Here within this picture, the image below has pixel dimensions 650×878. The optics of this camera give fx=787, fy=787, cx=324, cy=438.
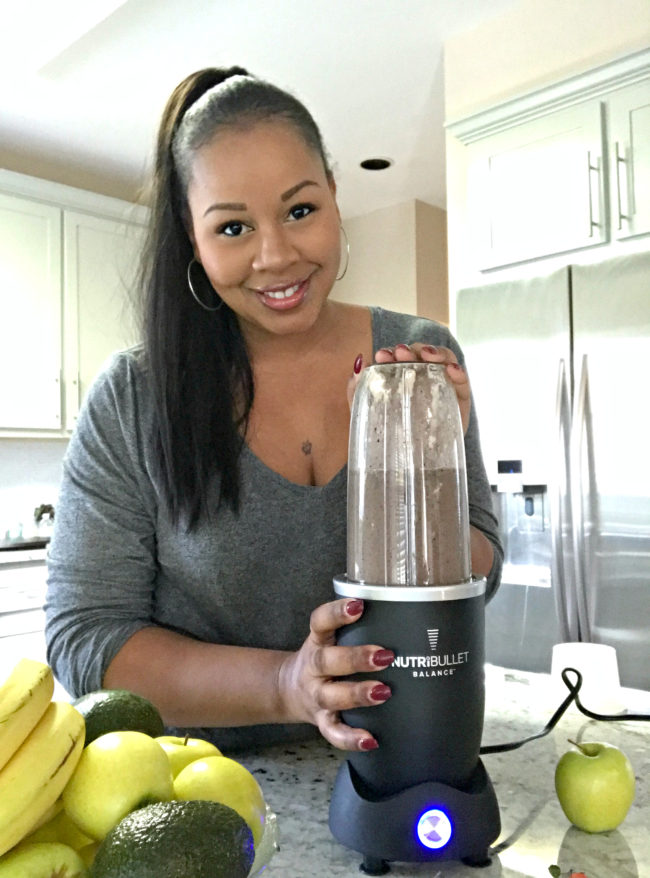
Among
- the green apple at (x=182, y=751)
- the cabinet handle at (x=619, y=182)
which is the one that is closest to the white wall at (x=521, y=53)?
the cabinet handle at (x=619, y=182)

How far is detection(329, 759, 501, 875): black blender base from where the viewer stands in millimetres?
584

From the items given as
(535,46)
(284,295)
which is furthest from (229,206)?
(535,46)

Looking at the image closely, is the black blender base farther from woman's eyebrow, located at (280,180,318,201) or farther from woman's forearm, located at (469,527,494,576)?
woman's eyebrow, located at (280,180,318,201)

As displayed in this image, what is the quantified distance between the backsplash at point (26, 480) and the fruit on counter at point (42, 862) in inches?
125

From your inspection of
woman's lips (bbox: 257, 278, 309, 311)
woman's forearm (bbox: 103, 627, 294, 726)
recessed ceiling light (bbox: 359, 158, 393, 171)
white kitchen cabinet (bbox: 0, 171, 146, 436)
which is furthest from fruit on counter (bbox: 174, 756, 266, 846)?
recessed ceiling light (bbox: 359, 158, 393, 171)

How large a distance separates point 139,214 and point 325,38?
178 cm

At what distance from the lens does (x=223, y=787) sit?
49 centimetres

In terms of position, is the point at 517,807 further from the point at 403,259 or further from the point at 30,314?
the point at 403,259

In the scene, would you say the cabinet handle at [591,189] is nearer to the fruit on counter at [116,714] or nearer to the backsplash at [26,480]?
the fruit on counter at [116,714]

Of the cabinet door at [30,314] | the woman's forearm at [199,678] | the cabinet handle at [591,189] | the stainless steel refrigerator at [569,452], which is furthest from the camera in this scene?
the cabinet door at [30,314]

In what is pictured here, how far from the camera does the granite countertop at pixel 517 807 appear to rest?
1.95ft

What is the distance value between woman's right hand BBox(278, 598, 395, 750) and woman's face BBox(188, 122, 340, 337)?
0.42 meters

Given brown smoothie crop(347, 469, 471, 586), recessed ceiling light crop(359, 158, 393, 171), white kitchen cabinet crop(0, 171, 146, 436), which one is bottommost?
brown smoothie crop(347, 469, 471, 586)

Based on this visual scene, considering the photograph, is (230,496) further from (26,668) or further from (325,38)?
(325,38)
